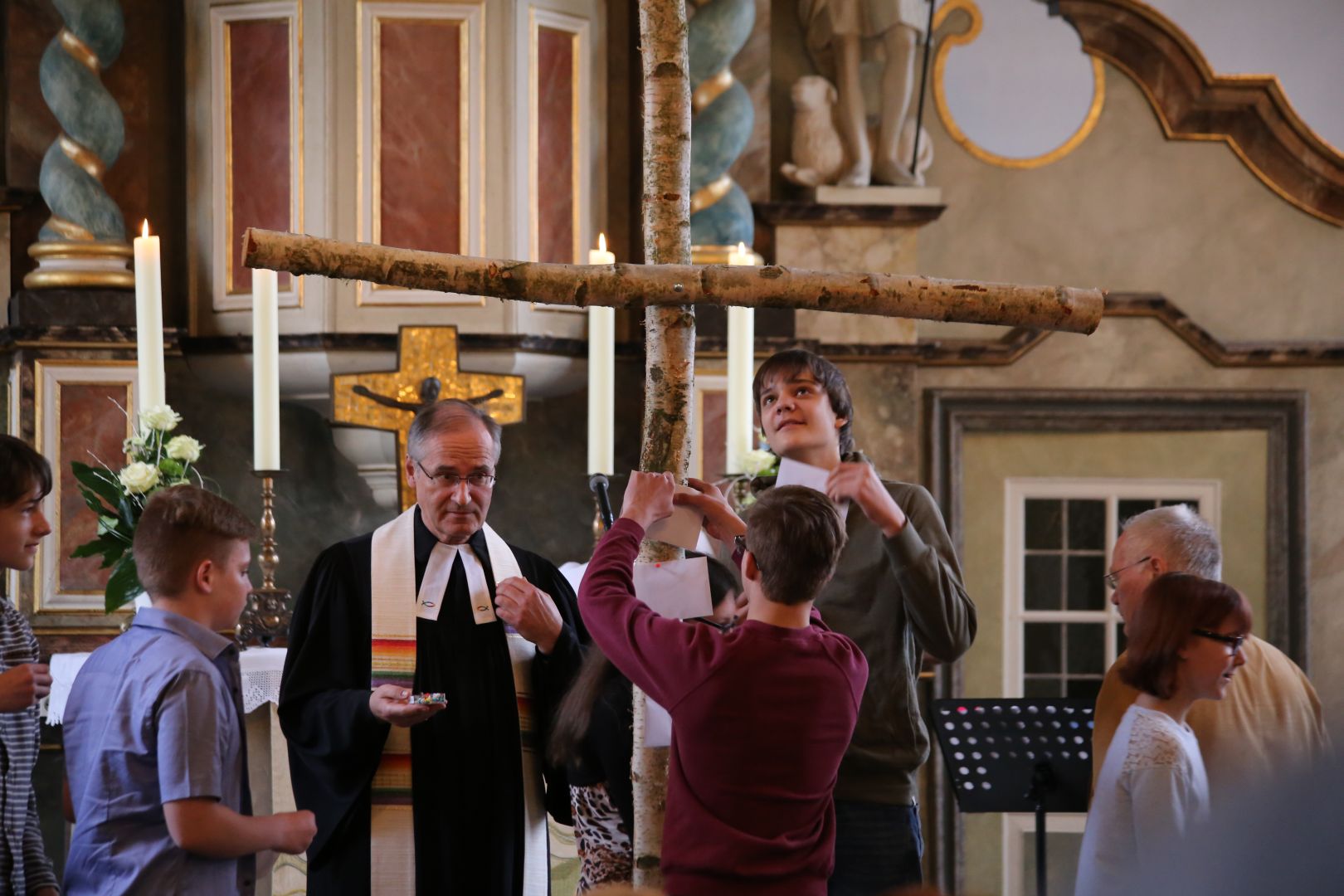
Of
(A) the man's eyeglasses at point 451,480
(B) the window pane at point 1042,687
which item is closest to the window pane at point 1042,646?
(B) the window pane at point 1042,687

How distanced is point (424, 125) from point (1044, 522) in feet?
10.2

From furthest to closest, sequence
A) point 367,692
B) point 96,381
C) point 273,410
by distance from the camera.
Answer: point 96,381, point 273,410, point 367,692

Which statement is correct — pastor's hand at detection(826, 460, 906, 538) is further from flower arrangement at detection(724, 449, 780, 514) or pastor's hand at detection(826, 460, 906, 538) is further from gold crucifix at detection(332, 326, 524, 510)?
gold crucifix at detection(332, 326, 524, 510)

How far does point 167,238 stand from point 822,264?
2579mm

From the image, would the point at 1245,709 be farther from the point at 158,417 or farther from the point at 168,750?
the point at 158,417

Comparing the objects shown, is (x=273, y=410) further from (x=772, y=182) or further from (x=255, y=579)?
(x=772, y=182)

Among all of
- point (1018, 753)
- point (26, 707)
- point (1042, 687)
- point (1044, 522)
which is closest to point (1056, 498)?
point (1044, 522)

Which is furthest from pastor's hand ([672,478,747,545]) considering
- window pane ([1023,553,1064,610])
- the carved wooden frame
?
window pane ([1023,553,1064,610])

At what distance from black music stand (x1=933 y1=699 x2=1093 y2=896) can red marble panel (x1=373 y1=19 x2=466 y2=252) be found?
296cm

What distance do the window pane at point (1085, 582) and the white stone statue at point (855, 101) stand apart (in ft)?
5.93

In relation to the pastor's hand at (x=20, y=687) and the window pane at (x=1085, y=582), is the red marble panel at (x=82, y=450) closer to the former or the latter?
the pastor's hand at (x=20, y=687)

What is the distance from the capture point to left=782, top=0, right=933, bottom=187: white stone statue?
20.5 feet

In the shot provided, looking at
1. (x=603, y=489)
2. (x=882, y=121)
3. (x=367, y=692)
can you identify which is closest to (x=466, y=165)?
(x=882, y=121)

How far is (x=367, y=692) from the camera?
9.07 feet
